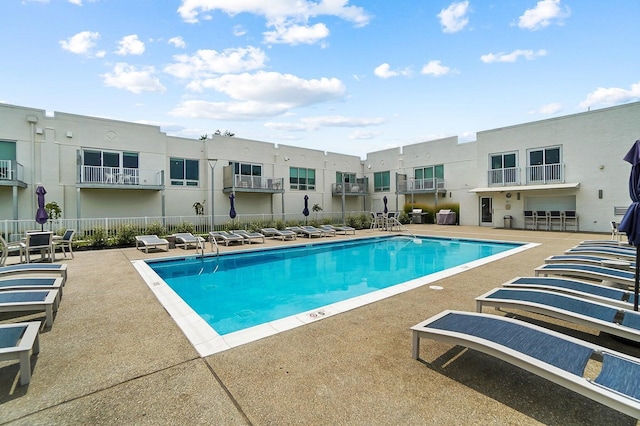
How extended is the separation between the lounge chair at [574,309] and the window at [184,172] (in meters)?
18.4

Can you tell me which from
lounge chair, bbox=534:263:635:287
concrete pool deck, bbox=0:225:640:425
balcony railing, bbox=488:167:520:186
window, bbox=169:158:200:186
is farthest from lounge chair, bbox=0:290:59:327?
balcony railing, bbox=488:167:520:186

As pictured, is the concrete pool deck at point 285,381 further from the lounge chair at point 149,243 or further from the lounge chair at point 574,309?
the lounge chair at point 149,243

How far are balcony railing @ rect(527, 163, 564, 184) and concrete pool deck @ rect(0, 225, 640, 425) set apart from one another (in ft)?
57.4

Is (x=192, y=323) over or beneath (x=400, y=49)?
beneath

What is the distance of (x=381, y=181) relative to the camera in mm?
27969

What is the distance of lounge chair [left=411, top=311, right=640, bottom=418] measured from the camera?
2088 millimetres

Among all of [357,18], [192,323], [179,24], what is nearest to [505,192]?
[357,18]

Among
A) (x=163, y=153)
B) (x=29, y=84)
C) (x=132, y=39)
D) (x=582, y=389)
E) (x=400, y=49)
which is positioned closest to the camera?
(x=582, y=389)

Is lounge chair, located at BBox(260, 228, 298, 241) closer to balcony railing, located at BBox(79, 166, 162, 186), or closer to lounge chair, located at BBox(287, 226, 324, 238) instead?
lounge chair, located at BBox(287, 226, 324, 238)

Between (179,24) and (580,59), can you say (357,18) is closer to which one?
(179,24)

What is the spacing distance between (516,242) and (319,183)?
50.4ft

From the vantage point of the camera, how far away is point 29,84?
939cm

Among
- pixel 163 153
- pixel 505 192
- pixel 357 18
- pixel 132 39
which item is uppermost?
pixel 357 18

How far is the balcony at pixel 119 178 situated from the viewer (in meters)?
15.2
